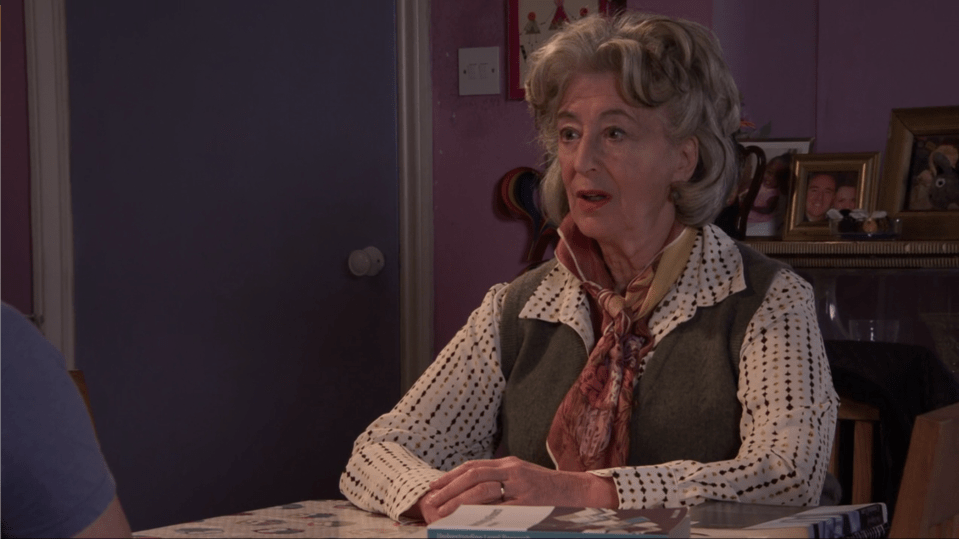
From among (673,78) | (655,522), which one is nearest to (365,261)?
(673,78)

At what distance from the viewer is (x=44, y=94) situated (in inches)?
91.0

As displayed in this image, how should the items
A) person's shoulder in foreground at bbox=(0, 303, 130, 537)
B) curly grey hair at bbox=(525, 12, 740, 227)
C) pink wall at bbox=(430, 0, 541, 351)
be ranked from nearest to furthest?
person's shoulder in foreground at bbox=(0, 303, 130, 537), curly grey hair at bbox=(525, 12, 740, 227), pink wall at bbox=(430, 0, 541, 351)

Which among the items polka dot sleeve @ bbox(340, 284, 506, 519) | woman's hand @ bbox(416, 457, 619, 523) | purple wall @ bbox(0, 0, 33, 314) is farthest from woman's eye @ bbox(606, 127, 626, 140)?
purple wall @ bbox(0, 0, 33, 314)

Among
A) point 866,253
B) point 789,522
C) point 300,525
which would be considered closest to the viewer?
point 789,522

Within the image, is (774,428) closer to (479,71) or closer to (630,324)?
(630,324)

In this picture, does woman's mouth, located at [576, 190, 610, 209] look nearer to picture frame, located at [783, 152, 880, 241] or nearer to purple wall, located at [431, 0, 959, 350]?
picture frame, located at [783, 152, 880, 241]

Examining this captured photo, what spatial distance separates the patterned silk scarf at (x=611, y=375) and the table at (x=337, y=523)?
266 mm

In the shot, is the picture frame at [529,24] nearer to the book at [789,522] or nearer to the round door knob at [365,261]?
the round door knob at [365,261]

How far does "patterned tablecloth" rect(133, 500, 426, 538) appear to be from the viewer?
1.10 metres

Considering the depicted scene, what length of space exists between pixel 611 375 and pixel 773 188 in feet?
3.50

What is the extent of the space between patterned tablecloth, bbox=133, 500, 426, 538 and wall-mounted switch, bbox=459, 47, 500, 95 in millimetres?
1624

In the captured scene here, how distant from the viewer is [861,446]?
169cm

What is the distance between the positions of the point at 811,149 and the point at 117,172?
165cm

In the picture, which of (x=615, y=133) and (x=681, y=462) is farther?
(x=615, y=133)
